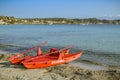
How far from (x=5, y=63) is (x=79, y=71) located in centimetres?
620

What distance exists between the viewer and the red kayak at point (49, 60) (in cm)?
1825

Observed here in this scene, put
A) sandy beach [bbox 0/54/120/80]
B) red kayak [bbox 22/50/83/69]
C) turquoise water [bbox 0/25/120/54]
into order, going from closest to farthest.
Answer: sandy beach [bbox 0/54/120/80] → red kayak [bbox 22/50/83/69] → turquoise water [bbox 0/25/120/54]

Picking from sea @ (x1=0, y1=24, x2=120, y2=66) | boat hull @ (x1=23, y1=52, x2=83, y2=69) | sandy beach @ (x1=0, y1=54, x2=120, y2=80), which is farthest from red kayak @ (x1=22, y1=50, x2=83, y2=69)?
sea @ (x1=0, y1=24, x2=120, y2=66)

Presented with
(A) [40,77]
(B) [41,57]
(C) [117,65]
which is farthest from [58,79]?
(C) [117,65]

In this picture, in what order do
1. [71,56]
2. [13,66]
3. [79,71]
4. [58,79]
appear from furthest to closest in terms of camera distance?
[71,56]
[13,66]
[79,71]
[58,79]

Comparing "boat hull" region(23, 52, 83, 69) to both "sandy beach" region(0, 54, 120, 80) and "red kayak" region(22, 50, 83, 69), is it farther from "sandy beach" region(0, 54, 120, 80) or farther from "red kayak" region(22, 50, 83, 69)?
"sandy beach" region(0, 54, 120, 80)

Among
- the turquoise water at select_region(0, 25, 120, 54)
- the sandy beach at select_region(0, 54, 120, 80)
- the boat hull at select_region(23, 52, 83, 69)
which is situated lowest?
the turquoise water at select_region(0, 25, 120, 54)

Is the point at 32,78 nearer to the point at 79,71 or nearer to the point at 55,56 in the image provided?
the point at 79,71

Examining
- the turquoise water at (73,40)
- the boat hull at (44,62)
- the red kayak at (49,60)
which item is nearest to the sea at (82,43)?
the turquoise water at (73,40)

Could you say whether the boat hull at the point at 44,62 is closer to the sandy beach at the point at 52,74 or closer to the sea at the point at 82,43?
the sandy beach at the point at 52,74

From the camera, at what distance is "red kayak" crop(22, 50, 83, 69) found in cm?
1825

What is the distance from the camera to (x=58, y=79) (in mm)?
15078

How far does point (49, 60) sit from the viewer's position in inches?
758

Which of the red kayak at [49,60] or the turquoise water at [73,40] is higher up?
the red kayak at [49,60]
